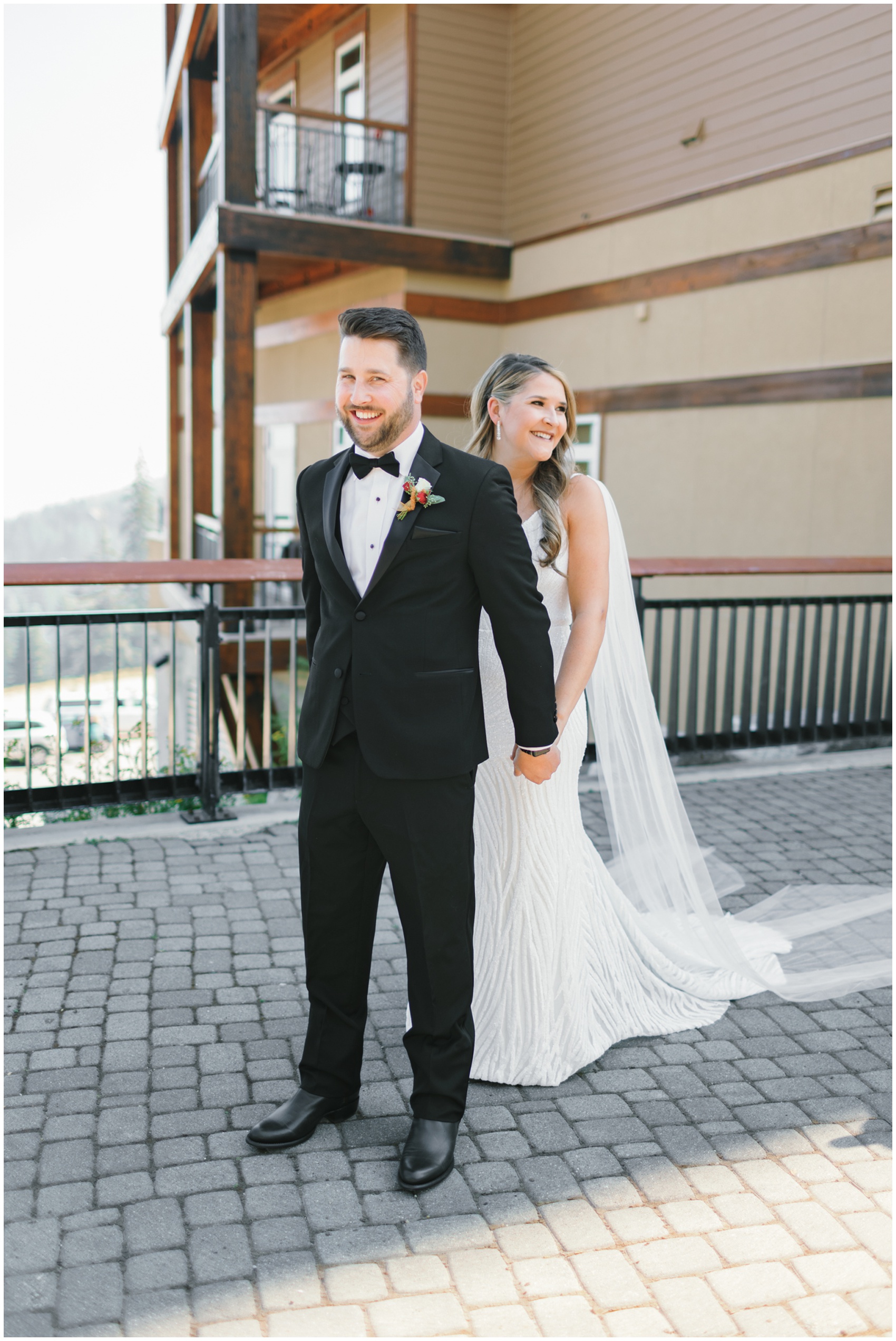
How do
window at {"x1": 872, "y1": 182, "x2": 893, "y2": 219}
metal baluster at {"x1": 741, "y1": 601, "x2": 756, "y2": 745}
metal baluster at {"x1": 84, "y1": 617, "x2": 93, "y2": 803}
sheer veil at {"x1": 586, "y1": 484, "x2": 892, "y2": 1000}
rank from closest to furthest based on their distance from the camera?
sheer veil at {"x1": 586, "y1": 484, "x2": 892, "y2": 1000}
metal baluster at {"x1": 84, "y1": 617, "x2": 93, "y2": 803}
metal baluster at {"x1": 741, "y1": 601, "x2": 756, "y2": 745}
window at {"x1": 872, "y1": 182, "x2": 893, "y2": 219}

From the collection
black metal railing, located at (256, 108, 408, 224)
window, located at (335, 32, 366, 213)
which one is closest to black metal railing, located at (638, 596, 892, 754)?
black metal railing, located at (256, 108, 408, 224)

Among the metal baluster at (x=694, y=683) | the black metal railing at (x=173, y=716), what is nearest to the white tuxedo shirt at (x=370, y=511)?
the black metal railing at (x=173, y=716)

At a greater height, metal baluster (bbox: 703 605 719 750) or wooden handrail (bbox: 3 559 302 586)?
wooden handrail (bbox: 3 559 302 586)

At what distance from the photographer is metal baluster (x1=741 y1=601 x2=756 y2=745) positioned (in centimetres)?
686

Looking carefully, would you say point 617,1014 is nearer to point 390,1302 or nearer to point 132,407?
point 390,1302

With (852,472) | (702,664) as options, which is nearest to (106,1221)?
(852,472)

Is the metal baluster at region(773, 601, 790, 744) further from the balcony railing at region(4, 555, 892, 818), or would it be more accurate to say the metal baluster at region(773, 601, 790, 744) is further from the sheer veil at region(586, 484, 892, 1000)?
the sheer veil at region(586, 484, 892, 1000)

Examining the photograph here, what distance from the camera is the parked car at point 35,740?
32.6ft

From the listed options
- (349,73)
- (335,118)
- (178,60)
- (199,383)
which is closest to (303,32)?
(349,73)

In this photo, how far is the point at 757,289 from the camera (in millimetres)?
9555

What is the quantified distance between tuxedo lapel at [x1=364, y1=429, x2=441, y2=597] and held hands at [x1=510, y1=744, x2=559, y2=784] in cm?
63

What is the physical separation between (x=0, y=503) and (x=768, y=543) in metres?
7.74

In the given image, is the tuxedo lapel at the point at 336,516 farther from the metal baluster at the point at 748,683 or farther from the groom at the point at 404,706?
the metal baluster at the point at 748,683

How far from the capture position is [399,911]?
266 centimetres
